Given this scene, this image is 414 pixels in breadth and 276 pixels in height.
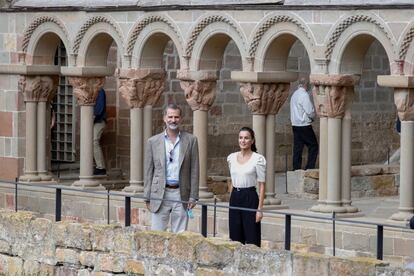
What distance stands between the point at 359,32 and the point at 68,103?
9518 mm

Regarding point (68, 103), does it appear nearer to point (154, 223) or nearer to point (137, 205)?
point (137, 205)

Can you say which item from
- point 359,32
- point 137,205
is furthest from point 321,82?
point 137,205

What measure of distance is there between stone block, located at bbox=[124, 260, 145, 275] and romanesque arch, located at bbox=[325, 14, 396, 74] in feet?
16.0

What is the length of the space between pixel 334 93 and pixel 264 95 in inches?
55.8

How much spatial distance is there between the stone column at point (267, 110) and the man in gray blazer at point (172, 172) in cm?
479

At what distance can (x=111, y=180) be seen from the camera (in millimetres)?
36156

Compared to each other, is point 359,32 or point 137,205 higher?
point 359,32

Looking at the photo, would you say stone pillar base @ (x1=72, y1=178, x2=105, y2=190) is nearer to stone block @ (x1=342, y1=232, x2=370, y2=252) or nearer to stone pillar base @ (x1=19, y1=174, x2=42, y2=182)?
stone pillar base @ (x1=19, y1=174, x2=42, y2=182)

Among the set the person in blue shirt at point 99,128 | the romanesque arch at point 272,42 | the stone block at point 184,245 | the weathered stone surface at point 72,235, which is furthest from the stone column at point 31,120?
the stone block at point 184,245

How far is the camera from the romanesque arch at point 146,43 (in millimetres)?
32438

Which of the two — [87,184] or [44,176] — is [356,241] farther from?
[44,176]

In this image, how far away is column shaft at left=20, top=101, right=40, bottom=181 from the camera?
3491 cm

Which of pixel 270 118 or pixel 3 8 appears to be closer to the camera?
pixel 270 118

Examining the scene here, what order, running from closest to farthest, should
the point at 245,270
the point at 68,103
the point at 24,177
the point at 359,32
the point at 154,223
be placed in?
the point at 245,270 → the point at 154,223 → the point at 359,32 → the point at 24,177 → the point at 68,103
